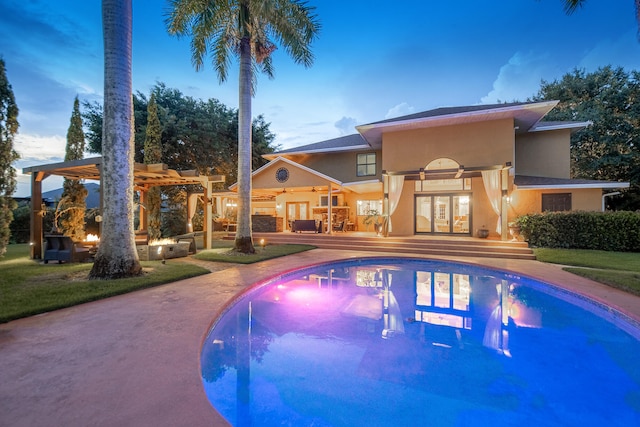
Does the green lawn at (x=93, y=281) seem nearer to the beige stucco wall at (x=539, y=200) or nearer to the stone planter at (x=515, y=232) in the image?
the stone planter at (x=515, y=232)

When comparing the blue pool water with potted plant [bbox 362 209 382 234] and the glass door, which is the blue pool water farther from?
the glass door

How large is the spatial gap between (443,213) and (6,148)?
1808cm

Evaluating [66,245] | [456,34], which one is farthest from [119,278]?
[456,34]

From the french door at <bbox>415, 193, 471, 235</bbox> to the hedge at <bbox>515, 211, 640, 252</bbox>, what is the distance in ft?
10.0

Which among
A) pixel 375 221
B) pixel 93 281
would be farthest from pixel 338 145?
pixel 93 281

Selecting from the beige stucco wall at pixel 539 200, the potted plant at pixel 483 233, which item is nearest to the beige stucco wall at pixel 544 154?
the beige stucco wall at pixel 539 200

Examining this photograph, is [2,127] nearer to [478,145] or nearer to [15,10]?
[15,10]

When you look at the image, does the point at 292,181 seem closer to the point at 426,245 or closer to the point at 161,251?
the point at 426,245

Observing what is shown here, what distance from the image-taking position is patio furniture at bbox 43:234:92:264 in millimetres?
8469

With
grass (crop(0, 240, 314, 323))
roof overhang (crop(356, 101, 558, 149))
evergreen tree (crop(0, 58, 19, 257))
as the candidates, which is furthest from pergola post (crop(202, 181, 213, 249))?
roof overhang (crop(356, 101, 558, 149))

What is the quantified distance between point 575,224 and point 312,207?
13.9m

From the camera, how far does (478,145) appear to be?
1403cm

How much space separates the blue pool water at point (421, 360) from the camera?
8.93 ft

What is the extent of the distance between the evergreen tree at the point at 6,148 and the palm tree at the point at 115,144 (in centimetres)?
496
